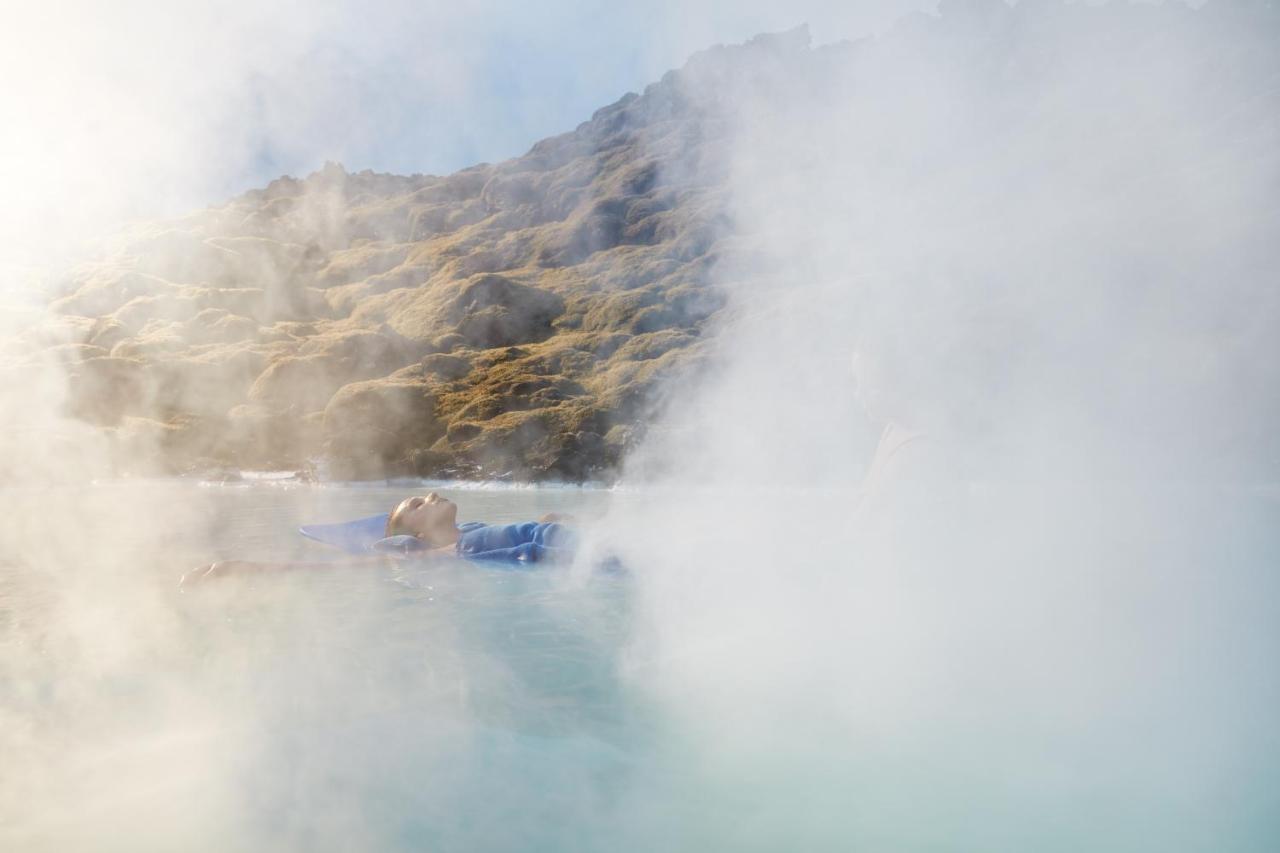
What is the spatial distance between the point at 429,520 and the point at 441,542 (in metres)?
0.20

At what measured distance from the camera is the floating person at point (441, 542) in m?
4.94

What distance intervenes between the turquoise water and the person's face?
1.40 meters

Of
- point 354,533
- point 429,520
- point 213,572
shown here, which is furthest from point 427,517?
point 213,572

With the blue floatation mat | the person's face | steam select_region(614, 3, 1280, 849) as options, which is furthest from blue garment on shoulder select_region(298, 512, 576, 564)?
steam select_region(614, 3, 1280, 849)

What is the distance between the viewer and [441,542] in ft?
18.3

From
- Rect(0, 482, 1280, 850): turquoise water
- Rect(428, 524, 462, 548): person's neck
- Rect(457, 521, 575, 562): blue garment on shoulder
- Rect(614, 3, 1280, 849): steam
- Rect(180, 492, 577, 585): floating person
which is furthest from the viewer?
Rect(428, 524, 462, 548): person's neck

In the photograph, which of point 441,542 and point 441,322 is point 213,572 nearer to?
point 441,542

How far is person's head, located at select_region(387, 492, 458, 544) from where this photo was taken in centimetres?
559

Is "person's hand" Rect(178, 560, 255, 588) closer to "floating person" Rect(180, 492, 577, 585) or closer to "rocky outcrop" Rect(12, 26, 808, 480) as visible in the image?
"floating person" Rect(180, 492, 577, 585)

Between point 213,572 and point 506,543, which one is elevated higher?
point 506,543

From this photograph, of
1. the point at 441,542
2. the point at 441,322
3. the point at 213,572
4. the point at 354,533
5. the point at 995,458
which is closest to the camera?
the point at 213,572

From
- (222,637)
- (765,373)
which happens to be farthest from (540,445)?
(222,637)

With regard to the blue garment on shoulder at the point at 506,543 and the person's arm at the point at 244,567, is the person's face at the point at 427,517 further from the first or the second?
the person's arm at the point at 244,567

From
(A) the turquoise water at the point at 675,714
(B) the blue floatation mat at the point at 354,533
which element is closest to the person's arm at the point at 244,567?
(A) the turquoise water at the point at 675,714
